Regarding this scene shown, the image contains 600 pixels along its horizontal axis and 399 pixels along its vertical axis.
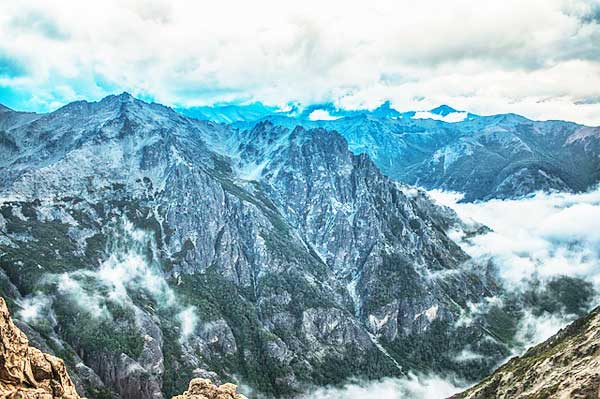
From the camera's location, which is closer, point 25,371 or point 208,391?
point 25,371

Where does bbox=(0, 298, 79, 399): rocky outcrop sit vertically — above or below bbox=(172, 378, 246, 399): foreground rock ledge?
above

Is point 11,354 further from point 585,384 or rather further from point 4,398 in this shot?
point 585,384

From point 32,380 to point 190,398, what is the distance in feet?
97.9

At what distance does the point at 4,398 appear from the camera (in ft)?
206

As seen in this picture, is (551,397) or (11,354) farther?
(551,397)

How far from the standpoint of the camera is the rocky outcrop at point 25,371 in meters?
67.9

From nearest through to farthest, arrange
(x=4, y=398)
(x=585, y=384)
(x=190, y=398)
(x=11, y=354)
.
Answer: (x=4, y=398) → (x=11, y=354) → (x=190, y=398) → (x=585, y=384)

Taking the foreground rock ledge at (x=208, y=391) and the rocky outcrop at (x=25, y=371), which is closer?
the rocky outcrop at (x=25, y=371)


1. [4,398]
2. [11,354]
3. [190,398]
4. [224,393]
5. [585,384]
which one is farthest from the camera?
[585,384]

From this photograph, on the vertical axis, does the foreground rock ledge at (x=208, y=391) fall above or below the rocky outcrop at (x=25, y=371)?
below

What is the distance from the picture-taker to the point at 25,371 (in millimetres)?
73125

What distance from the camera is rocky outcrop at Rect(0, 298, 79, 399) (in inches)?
2675

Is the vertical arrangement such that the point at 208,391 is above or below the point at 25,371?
below

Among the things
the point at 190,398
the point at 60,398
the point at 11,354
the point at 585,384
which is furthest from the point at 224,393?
the point at 585,384
